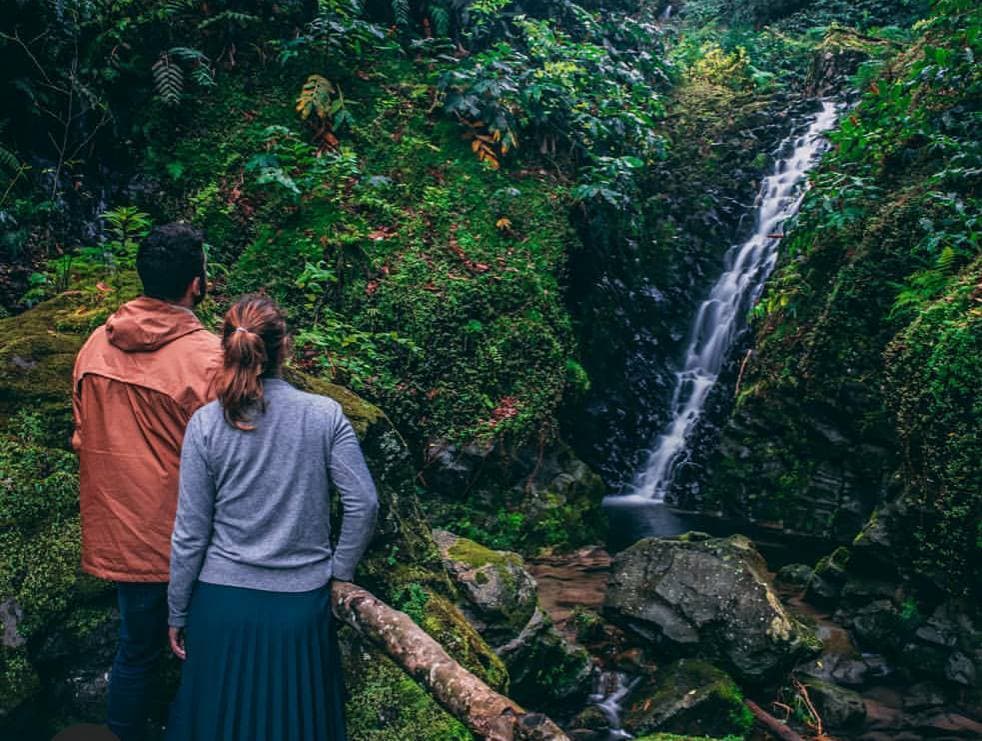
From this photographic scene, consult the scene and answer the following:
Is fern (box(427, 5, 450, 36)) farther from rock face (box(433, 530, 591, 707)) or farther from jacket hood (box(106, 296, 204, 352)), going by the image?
jacket hood (box(106, 296, 204, 352))

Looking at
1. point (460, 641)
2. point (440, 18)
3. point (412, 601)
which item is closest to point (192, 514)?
point (412, 601)

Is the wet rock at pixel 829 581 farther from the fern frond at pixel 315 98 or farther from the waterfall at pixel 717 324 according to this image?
the fern frond at pixel 315 98

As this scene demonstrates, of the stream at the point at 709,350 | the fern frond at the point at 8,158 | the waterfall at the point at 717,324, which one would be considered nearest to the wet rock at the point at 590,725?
the stream at the point at 709,350

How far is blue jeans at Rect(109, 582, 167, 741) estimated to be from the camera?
8.75 feet

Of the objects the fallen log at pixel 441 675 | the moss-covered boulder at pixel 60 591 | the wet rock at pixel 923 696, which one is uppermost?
the fallen log at pixel 441 675

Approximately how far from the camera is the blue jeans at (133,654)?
2668 mm

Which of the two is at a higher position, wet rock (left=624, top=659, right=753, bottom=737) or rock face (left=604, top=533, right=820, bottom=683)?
rock face (left=604, top=533, right=820, bottom=683)

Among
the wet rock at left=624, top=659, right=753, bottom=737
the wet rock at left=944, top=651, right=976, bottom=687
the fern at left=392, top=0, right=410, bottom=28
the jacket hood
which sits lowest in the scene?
the wet rock at left=624, top=659, right=753, bottom=737

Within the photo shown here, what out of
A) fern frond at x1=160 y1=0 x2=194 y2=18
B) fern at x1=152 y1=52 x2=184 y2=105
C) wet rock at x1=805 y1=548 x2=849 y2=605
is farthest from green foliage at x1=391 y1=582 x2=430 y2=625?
fern frond at x1=160 y1=0 x2=194 y2=18

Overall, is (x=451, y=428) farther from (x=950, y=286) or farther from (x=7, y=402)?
(x=950, y=286)

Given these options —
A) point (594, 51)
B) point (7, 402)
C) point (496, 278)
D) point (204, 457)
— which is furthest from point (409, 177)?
point (204, 457)

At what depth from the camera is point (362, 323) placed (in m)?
6.86

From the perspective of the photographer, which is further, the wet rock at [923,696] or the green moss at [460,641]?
the wet rock at [923,696]

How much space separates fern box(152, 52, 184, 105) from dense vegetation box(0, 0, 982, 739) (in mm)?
24
